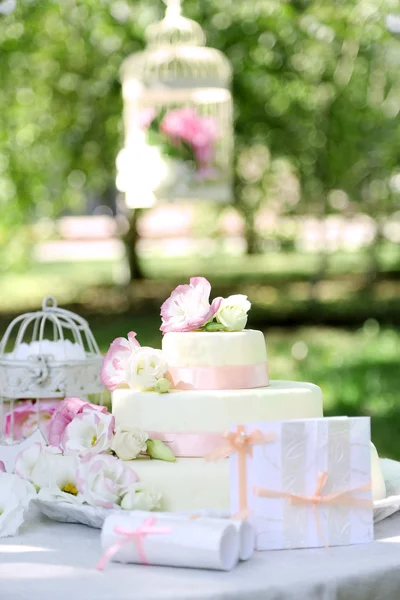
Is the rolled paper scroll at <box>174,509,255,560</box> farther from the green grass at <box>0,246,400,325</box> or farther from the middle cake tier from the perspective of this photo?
the green grass at <box>0,246,400,325</box>

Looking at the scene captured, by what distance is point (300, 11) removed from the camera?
35.8 ft

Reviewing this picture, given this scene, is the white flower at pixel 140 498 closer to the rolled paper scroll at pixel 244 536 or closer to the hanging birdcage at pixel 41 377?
the rolled paper scroll at pixel 244 536

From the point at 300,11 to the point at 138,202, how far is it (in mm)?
3056

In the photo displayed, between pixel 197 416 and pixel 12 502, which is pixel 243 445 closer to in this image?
pixel 197 416

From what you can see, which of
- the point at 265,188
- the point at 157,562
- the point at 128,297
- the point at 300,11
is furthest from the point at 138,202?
the point at 157,562

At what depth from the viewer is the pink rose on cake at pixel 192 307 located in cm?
221

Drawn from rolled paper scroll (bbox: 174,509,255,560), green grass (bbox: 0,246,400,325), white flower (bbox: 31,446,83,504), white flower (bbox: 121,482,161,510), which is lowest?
rolled paper scroll (bbox: 174,509,255,560)

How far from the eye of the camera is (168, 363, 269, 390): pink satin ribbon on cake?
2.16m

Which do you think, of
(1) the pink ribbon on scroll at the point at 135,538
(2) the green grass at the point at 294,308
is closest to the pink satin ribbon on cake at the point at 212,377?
(1) the pink ribbon on scroll at the point at 135,538

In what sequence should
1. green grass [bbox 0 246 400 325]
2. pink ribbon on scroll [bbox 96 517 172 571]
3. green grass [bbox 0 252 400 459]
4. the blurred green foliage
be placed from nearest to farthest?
pink ribbon on scroll [bbox 96 517 172 571], green grass [bbox 0 252 400 459], the blurred green foliage, green grass [bbox 0 246 400 325]

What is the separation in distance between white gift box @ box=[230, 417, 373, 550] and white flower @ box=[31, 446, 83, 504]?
36 centimetres

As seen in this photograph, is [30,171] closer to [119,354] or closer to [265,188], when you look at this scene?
[265,188]

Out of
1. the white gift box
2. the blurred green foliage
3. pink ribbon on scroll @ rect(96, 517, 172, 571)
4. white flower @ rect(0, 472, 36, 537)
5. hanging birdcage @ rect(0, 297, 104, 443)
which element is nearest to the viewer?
pink ribbon on scroll @ rect(96, 517, 172, 571)

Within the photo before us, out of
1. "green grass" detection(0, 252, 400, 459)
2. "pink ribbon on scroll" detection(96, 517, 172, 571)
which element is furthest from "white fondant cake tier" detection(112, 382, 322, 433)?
"green grass" detection(0, 252, 400, 459)
